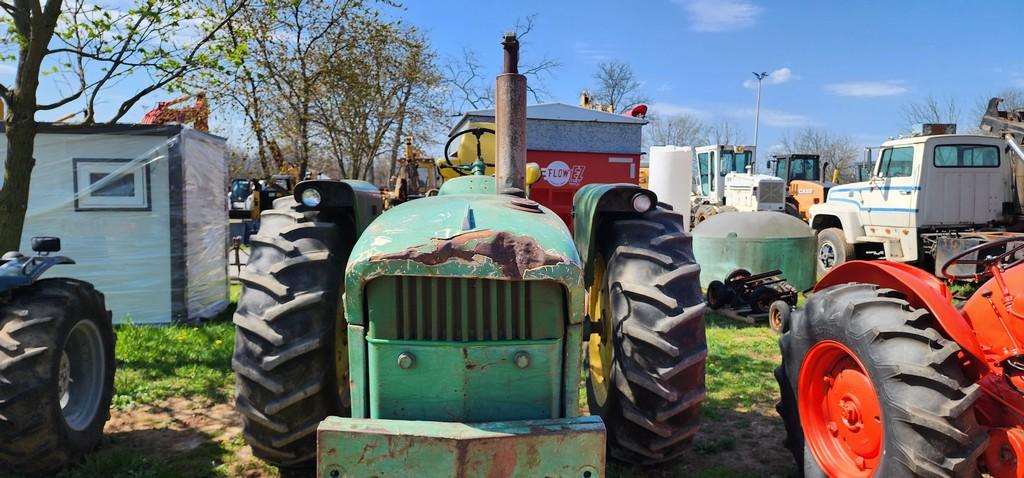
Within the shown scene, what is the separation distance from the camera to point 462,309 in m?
2.47

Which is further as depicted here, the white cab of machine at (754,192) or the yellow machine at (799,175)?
the yellow machine at (799,175)

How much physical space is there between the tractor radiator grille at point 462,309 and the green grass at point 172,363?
305 cm

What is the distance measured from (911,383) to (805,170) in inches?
731

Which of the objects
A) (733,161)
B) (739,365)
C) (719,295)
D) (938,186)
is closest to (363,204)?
(739,365)

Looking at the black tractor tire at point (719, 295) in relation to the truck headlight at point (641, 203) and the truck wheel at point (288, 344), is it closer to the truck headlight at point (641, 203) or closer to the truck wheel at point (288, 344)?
the truck headlight at point (641, 203)

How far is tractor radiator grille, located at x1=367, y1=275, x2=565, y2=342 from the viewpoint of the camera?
8.11 feet

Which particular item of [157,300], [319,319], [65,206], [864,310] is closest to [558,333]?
[319,319]

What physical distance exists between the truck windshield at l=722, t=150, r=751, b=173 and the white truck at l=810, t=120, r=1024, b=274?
28.5 ft

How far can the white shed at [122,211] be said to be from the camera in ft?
23.4

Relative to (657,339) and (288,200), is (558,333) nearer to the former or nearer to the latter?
(657,339)

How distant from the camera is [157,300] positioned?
733cm

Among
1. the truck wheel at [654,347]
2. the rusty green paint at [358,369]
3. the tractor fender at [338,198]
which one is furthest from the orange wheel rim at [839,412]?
the tractor fender at [338,198]

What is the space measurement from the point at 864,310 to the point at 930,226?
8917 millimetres

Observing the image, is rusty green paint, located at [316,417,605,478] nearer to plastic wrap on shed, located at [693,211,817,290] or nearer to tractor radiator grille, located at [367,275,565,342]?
tractor radiator grille, located at [367,275,565,342]
